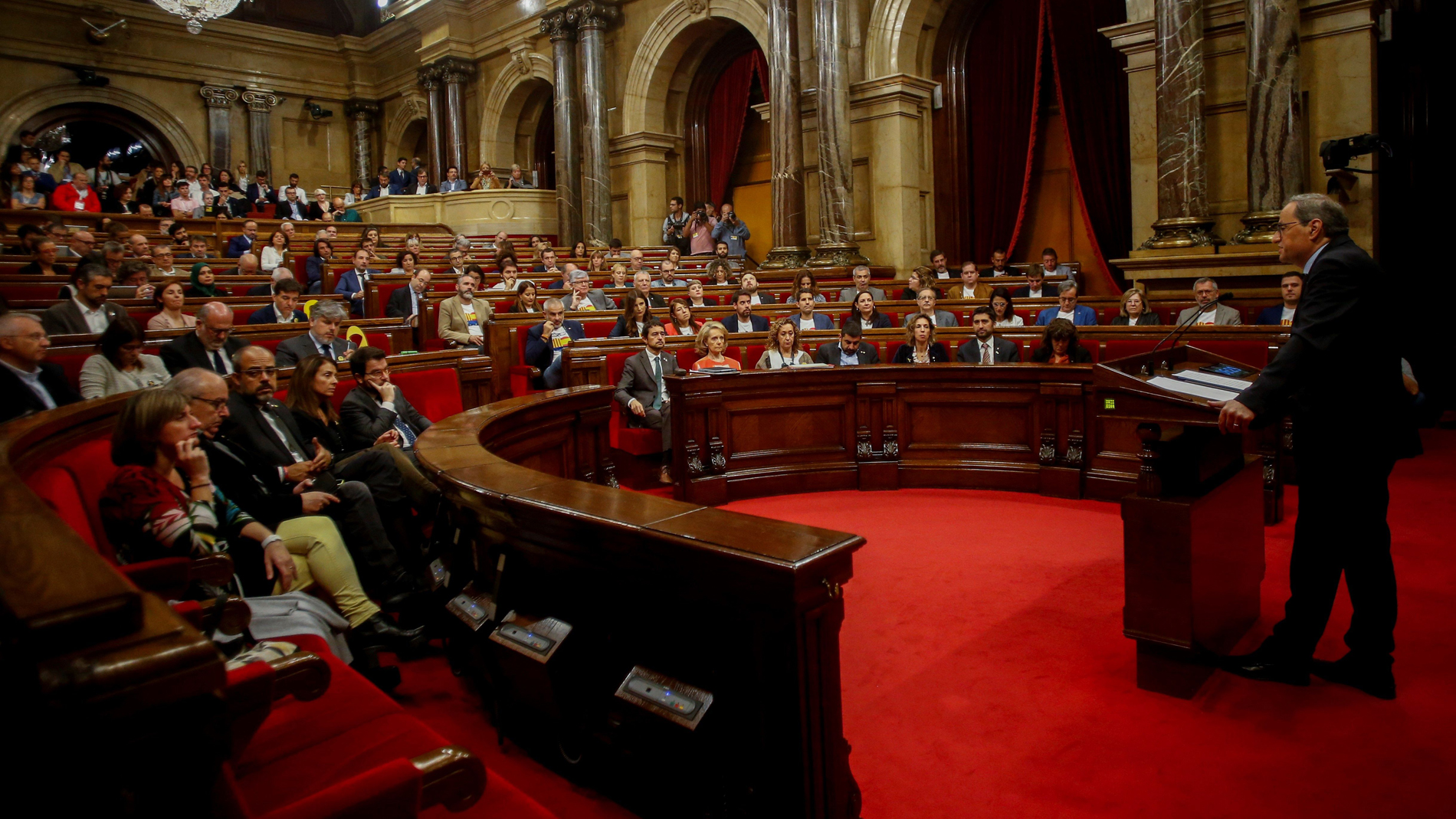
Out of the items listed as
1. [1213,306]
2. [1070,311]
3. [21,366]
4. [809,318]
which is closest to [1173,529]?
[21,366]

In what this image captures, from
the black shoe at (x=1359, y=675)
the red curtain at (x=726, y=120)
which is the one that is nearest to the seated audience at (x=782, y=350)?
the black shoe at (x=1359, y=675)

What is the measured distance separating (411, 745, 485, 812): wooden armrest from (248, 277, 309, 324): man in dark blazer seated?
4897 mm

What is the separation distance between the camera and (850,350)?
5.72 metres

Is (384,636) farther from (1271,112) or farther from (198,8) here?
(198,8)

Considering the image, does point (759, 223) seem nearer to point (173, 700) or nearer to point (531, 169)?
point (531, 169)

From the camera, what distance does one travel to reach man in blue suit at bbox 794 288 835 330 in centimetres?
686

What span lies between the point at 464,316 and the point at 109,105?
559 inches

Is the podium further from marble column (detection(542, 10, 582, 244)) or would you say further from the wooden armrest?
marble column (detection(542, 10, 582, 244))

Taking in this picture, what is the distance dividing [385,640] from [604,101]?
11803 millimetres

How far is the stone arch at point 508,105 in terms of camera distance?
50.8 feet

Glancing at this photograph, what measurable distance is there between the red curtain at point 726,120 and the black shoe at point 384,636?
11745 millimetres

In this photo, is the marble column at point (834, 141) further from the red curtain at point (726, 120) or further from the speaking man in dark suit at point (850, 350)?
the speaking man in dark suit at point (850, 350)

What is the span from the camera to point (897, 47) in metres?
10.4

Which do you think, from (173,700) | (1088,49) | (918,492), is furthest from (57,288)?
(1088,49)
